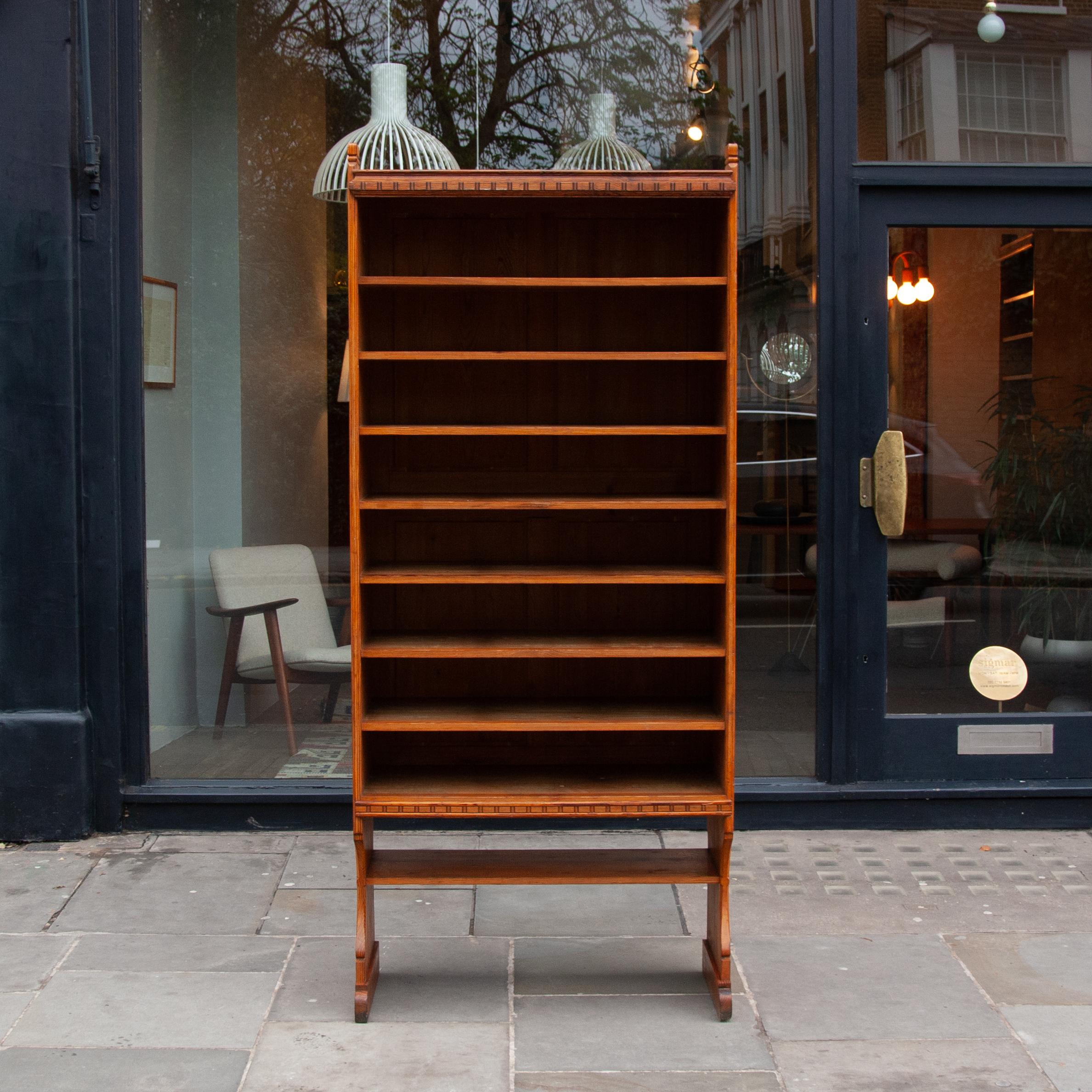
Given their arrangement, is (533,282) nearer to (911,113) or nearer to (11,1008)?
(911,113)

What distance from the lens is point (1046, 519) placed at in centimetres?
479

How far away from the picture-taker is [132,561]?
15.3 ft

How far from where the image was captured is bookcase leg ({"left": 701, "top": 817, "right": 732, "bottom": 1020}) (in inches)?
127

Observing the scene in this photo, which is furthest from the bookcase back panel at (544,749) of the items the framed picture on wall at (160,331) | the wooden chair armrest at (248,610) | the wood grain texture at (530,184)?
the framed picture on wall at (160,331)

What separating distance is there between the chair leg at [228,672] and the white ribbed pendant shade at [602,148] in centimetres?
234

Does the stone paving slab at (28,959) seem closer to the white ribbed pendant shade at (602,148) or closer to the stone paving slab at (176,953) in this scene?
the stone paving slab at (176,953)

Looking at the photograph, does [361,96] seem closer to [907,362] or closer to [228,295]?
[228,295]

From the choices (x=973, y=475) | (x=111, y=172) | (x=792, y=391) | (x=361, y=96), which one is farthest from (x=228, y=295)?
(x=973, y=475)

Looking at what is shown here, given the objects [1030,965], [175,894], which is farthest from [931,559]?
[175,894]

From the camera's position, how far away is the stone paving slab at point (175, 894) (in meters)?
3.87

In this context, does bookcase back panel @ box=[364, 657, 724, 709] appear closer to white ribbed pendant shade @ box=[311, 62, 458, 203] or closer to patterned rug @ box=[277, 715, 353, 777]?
A: patterned rug @ box=[277, 715, 353, 777]

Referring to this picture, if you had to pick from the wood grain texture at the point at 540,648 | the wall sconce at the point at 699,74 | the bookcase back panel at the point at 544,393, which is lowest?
the wood grain texture at the point at 540,648

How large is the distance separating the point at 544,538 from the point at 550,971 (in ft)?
4.41

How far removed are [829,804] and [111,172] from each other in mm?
3785
